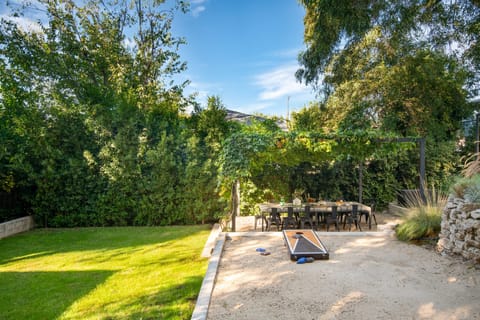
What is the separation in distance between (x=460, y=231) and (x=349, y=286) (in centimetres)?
247

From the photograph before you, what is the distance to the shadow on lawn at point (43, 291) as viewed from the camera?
11.7 feet

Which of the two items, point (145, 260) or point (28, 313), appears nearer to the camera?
point (28, 313)

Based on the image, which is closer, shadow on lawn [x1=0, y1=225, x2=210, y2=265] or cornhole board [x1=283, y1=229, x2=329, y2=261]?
cornhole board [x1=283, y1=229, x2=329, y2=261]

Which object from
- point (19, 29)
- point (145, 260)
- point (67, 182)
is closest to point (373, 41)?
point (145, 260)

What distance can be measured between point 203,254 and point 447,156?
32.1ft

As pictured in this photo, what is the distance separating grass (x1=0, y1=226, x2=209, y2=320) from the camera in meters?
3.50

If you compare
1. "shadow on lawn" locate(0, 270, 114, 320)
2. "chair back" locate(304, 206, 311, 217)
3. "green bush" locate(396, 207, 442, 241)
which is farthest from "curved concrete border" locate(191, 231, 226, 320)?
"green bush" locate(396, 207, 442, 241)

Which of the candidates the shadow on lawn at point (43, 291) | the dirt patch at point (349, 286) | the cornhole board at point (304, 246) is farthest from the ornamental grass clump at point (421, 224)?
the shadow on lawn at point (43, 291)

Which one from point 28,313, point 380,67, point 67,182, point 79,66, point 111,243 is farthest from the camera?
point 79,66

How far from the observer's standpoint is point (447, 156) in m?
10.1

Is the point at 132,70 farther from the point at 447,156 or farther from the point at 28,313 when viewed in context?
the point at 447,156

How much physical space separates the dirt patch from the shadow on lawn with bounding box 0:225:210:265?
2.61m

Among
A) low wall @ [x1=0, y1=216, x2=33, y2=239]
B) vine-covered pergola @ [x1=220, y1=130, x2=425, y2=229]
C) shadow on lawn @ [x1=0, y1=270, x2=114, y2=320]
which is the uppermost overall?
vine-covered pergola @ [x1=220, y1=130, x2=425, y2=229]

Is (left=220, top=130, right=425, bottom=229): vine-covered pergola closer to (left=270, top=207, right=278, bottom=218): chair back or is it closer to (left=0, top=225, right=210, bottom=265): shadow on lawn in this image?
(left=270, top=207, right=278, bottom=218): chair back
